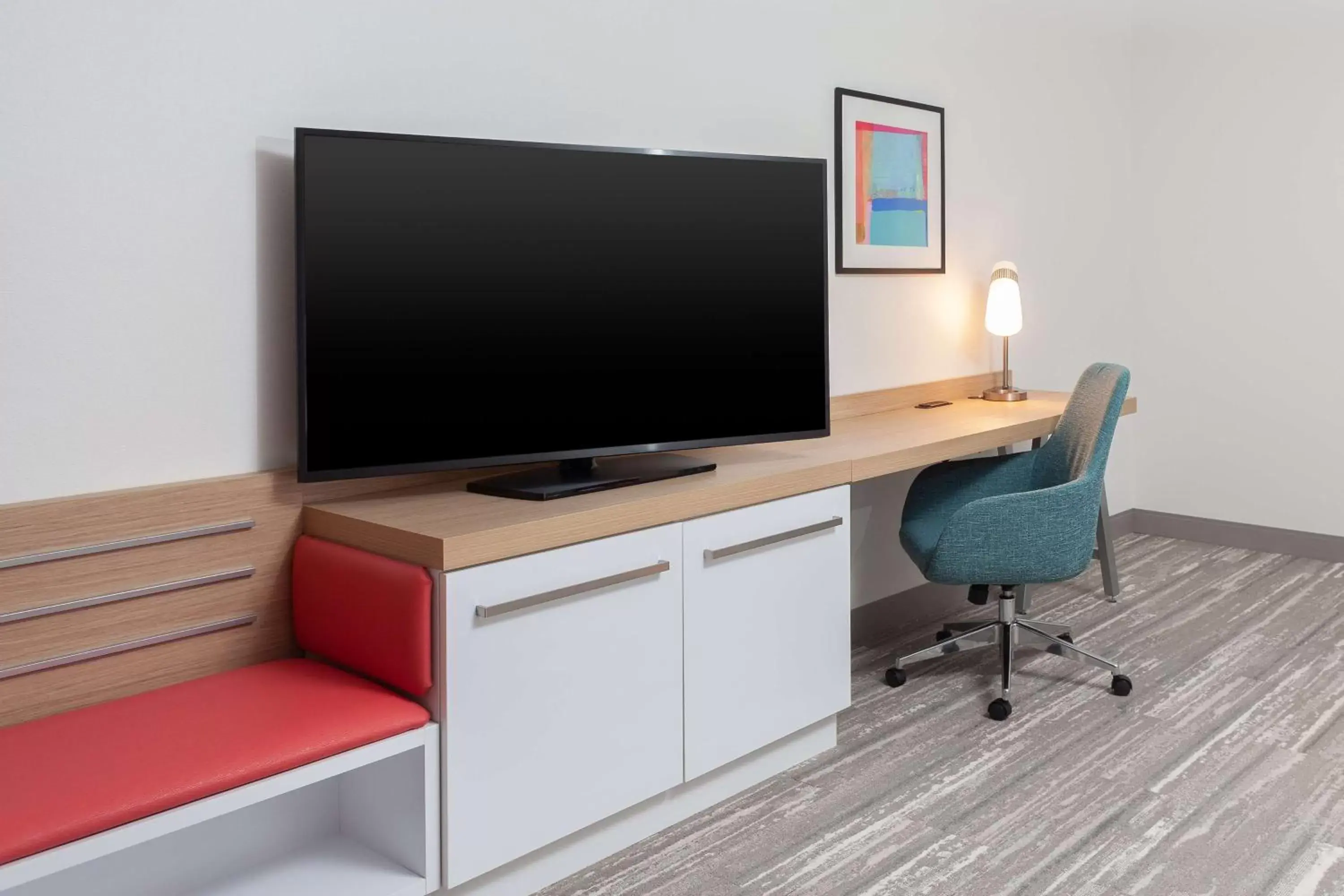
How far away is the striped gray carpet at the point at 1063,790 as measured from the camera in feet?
7.06

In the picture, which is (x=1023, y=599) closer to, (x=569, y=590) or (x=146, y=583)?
(x=569, y=590)

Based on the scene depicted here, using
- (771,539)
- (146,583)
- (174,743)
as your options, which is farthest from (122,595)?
(771,539)

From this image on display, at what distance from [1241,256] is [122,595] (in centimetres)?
446

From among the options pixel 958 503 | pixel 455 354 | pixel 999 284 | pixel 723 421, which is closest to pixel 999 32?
pixel 999 284

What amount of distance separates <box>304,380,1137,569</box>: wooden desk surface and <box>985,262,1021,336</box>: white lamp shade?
643 mm

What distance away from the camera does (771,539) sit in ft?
8.11

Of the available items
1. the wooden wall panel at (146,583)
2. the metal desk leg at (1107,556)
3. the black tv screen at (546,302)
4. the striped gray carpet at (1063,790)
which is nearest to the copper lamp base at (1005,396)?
the metal desk leg at (1107,556)

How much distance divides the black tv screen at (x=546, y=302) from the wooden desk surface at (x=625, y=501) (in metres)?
0.10

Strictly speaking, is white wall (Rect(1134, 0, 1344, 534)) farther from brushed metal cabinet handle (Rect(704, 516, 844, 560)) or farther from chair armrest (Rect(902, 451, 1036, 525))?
brushed metal cabinet handle (Rect(704, 516, 844, 560))

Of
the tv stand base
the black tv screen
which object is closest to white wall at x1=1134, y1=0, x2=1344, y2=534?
the black tv screen

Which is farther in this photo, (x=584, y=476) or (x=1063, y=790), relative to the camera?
(x=1063, y=790)

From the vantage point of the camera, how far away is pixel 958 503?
3.32 m

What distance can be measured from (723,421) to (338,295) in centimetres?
92

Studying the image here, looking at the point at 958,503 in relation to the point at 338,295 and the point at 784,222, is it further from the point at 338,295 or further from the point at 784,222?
the point at 338,295
